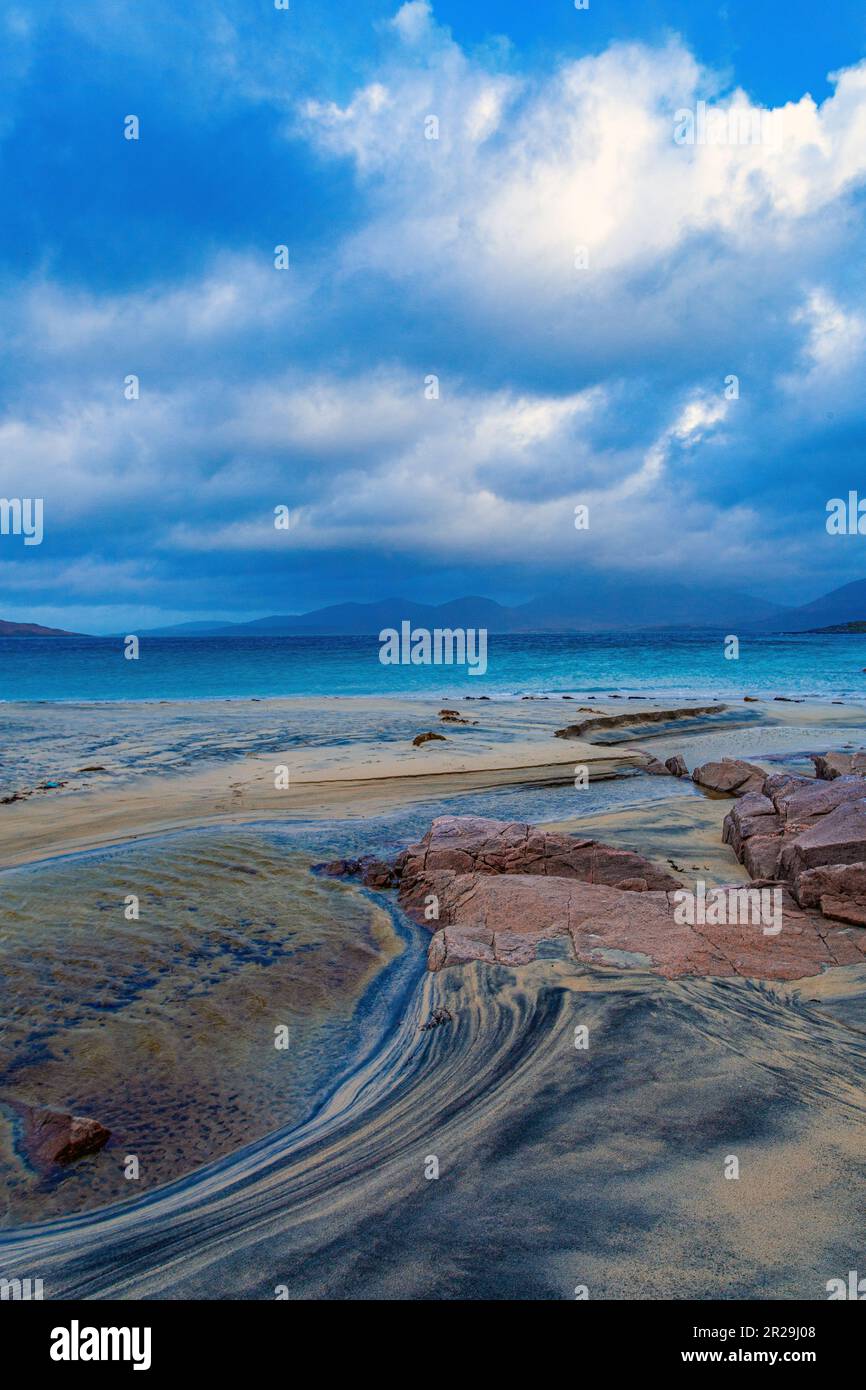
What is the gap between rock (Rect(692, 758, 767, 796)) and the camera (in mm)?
14469

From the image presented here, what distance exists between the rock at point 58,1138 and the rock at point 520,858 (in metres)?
4.59

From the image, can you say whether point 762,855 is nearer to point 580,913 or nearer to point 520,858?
point 520,858

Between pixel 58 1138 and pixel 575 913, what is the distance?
4632 millimetres

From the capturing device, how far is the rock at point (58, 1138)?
4289 mm

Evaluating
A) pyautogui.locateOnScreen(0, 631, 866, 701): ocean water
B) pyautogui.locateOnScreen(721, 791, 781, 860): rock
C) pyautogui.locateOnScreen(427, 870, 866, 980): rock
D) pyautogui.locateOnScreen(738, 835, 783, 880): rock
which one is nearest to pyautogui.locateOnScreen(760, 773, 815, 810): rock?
pyautogui.locateOnScreen(721, 791, 781, 860): rock

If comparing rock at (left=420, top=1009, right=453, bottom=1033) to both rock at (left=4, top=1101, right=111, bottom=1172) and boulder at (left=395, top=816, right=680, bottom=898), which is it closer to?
rock at (left=4, top=1101, right=111, bottom=1172)

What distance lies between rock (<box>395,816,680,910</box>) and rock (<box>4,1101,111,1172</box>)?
181 inches

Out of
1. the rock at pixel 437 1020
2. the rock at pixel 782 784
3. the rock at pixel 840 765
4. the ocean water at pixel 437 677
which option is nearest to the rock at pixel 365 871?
the rock at pixel 437 1020

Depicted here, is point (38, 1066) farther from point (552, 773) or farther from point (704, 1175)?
point (552, 773)

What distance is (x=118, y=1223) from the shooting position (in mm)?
3795
